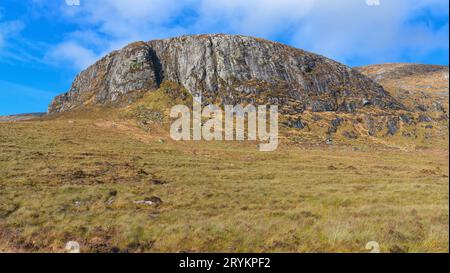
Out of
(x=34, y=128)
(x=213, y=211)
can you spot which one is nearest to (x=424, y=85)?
(x=34, y=128)

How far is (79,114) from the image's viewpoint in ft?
347

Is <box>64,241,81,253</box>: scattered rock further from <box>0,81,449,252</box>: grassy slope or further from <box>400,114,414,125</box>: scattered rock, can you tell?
<box>400,114,414,125</box>: scattered rock

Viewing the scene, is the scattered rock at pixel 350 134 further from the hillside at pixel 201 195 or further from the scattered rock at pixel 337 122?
the scattered rock at pixel 337 122

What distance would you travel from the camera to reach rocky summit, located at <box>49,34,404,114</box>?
365ft

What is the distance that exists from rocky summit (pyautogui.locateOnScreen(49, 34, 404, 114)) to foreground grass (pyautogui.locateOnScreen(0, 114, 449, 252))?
74843 mm

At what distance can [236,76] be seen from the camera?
11438cm

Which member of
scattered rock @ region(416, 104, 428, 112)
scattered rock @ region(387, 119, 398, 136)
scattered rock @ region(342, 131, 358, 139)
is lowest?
scattered rock @ region(342, 131, 358, 139)

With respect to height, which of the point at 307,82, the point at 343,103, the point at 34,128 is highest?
the point at 307,82

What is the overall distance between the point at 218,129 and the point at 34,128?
3917cm

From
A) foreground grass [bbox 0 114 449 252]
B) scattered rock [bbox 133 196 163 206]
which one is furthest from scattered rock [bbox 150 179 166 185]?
scattered rock [bbox 133 196 163 206]

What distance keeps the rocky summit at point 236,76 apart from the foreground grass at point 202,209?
74.8 meters

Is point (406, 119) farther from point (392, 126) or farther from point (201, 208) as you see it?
point (201, 208)
